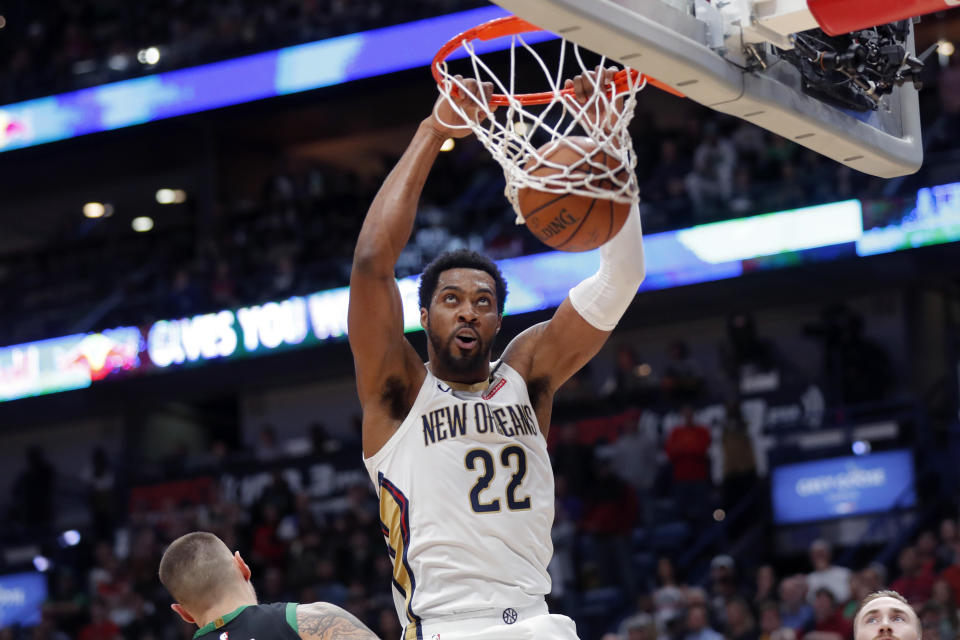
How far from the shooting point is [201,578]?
4.21 metres

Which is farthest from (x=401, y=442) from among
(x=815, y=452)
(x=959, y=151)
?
(x=959, y=151)

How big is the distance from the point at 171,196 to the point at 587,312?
1918cm

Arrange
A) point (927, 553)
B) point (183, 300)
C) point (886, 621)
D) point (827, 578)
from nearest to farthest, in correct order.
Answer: point (886, 621) < point (827, 578) < point (927, 553) < point (183, 300)

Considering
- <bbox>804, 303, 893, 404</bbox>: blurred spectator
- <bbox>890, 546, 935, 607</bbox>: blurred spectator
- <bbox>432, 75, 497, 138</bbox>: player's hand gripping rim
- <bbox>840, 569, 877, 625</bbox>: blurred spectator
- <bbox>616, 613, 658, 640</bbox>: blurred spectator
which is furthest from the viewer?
<bbox>804, 303, 893, 404</bbox>: blurred spectator

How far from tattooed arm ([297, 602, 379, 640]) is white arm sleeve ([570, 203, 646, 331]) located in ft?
3.89

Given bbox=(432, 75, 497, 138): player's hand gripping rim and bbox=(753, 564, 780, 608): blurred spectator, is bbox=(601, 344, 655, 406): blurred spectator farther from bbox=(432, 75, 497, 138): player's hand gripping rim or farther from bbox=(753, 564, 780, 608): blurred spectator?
bbox=(432, 75, 497, 138): player's hand gripping rim

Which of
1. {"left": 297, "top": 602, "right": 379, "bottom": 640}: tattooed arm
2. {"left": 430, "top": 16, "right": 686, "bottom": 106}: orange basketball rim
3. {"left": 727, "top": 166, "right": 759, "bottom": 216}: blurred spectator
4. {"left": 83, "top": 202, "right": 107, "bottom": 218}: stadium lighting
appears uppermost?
{"left": 83, "top": 202, "right": 107, "bottom": 218}: stadium lighting

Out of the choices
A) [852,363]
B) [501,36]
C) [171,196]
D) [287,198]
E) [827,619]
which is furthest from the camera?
[171,196]

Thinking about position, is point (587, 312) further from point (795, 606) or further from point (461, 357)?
point (795, 606)

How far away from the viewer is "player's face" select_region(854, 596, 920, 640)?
15.3 ft

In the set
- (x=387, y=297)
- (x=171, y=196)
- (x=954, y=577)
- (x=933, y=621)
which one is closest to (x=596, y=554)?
(x=954, y=577)

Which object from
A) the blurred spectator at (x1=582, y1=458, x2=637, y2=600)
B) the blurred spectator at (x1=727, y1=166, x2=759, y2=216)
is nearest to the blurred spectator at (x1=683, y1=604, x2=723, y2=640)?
the blurred spectator at (x1=582, y1=458, x2=637, y2=600)

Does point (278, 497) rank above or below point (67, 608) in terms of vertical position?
above

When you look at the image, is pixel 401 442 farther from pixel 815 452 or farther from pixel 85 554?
pixel 85 554
